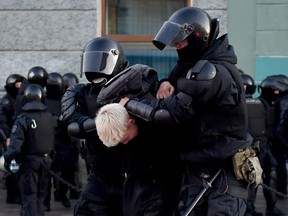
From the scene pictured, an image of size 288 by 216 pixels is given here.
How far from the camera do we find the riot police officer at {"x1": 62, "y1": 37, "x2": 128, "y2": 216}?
5.75 metres

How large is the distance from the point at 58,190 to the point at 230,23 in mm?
3973

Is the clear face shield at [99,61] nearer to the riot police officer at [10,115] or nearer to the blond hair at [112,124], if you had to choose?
the blond hair at [112,124]

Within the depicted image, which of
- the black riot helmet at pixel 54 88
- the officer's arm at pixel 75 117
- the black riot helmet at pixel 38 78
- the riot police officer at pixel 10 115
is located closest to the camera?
the officer's arm at pixel 75 117

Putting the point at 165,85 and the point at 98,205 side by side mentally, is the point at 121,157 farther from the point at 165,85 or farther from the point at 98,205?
the point at 165,85

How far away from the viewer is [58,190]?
11031 millimetres

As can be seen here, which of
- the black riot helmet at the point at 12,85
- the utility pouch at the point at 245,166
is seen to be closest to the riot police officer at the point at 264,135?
the black riot helmet at the point at 12,85

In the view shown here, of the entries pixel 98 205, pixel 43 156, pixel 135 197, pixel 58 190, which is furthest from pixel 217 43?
pixel 58 190

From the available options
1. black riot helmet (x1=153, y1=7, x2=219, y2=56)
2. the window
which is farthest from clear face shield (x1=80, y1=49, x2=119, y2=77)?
the window

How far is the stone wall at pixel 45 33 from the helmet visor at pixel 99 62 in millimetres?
7369

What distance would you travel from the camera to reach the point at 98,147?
227 inches

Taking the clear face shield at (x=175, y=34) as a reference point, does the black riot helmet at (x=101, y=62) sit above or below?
below

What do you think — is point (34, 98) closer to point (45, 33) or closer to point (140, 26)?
point (45, 33)

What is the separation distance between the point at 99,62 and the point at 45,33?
7686 millimetres

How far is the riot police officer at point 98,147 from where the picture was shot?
5746 mm
